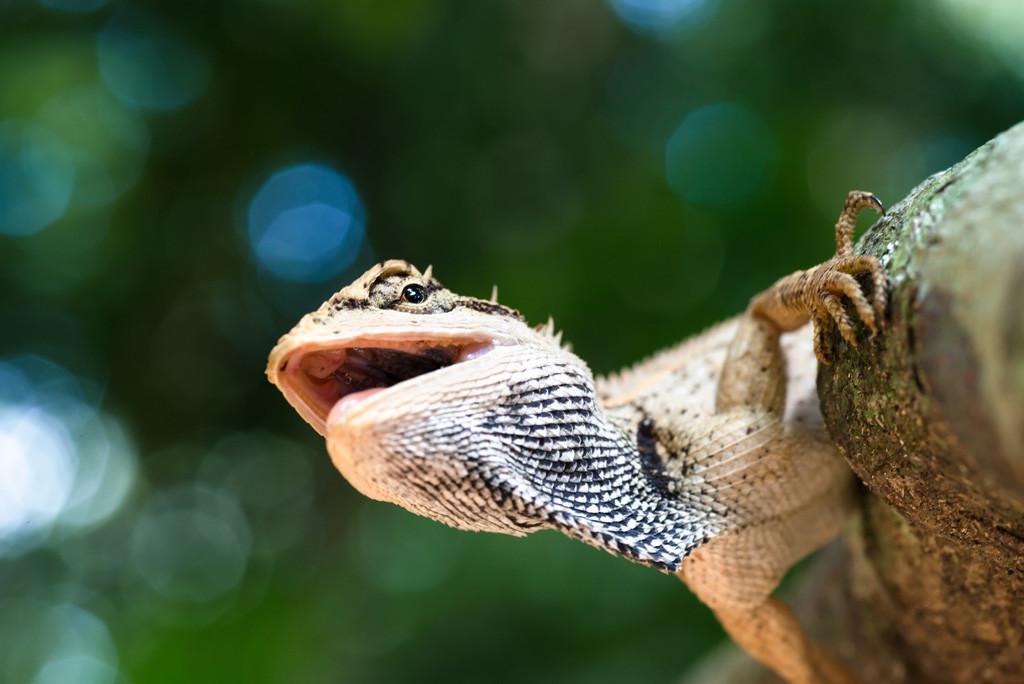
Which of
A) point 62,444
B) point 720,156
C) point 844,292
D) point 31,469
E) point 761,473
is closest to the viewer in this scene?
point 844,292

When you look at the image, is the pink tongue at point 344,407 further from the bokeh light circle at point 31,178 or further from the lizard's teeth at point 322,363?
the bokeh light circle at point 31,178

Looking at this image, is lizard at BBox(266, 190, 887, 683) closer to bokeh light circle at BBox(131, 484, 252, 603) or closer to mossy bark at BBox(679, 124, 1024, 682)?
mossy bark at BBox(679, 124, 1024, 682)

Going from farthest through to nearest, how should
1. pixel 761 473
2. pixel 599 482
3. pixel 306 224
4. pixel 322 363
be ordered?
pixel 306 224 < pixel 761 473 < pixel 599 482 < pixel 322 363

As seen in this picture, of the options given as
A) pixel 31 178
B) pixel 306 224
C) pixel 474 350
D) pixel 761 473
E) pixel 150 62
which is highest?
pixel 150 62

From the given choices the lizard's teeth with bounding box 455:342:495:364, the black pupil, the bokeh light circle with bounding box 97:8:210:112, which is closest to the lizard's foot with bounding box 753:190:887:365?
the lizard's teeth with bounding box 455:342:495:364

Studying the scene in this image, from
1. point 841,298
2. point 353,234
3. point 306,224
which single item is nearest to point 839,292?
point 841,298

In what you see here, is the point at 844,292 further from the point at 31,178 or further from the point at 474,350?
the point at 31,178

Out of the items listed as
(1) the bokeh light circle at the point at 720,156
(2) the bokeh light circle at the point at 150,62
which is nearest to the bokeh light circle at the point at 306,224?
(2) the bokeh light circle at the point at 150,62

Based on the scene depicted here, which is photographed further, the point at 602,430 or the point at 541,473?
the point at 602,430

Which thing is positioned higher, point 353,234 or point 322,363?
point 353,234
